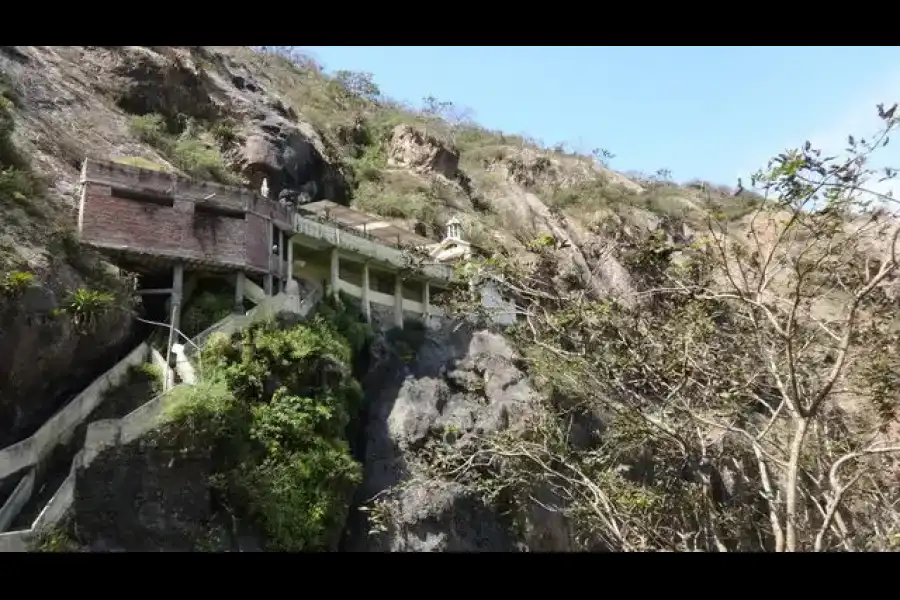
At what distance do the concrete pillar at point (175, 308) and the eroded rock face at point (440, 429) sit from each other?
4.89 metres

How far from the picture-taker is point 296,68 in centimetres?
3906

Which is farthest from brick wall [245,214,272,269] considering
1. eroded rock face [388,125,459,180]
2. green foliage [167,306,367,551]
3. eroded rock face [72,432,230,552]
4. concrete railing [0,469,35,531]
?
eroded rock face [388,125,459,180]

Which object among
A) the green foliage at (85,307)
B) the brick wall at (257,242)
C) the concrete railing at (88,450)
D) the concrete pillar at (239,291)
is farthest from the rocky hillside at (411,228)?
the brick wall at (257,242)

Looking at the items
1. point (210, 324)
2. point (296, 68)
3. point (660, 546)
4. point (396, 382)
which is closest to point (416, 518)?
point (396, 382)

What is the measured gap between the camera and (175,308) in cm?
1525

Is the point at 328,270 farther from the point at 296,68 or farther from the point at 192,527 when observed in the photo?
the point at 296,68

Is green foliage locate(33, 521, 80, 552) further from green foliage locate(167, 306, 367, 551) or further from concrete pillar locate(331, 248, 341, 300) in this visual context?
concrete pillar locate(331, 248, 341, 300)

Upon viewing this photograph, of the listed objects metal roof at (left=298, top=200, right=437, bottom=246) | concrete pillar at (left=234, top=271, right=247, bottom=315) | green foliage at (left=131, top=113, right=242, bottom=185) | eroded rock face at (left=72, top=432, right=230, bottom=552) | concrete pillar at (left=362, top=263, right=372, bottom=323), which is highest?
green foliage at (left=131, top=113, right=242, bottom=185)

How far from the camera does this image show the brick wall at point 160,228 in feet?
49.7

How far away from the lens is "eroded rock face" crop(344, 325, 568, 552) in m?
15.4

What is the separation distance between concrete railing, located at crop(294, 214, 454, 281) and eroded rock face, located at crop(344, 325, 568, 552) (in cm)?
228

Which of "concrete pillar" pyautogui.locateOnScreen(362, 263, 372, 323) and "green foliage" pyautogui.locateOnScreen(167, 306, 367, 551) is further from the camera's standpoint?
"concrete pillar" pyautogui.locateOnScreen(362, 263, 372, 323)

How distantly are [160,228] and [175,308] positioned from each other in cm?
185

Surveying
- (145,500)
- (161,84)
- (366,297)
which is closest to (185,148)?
(161,84)
